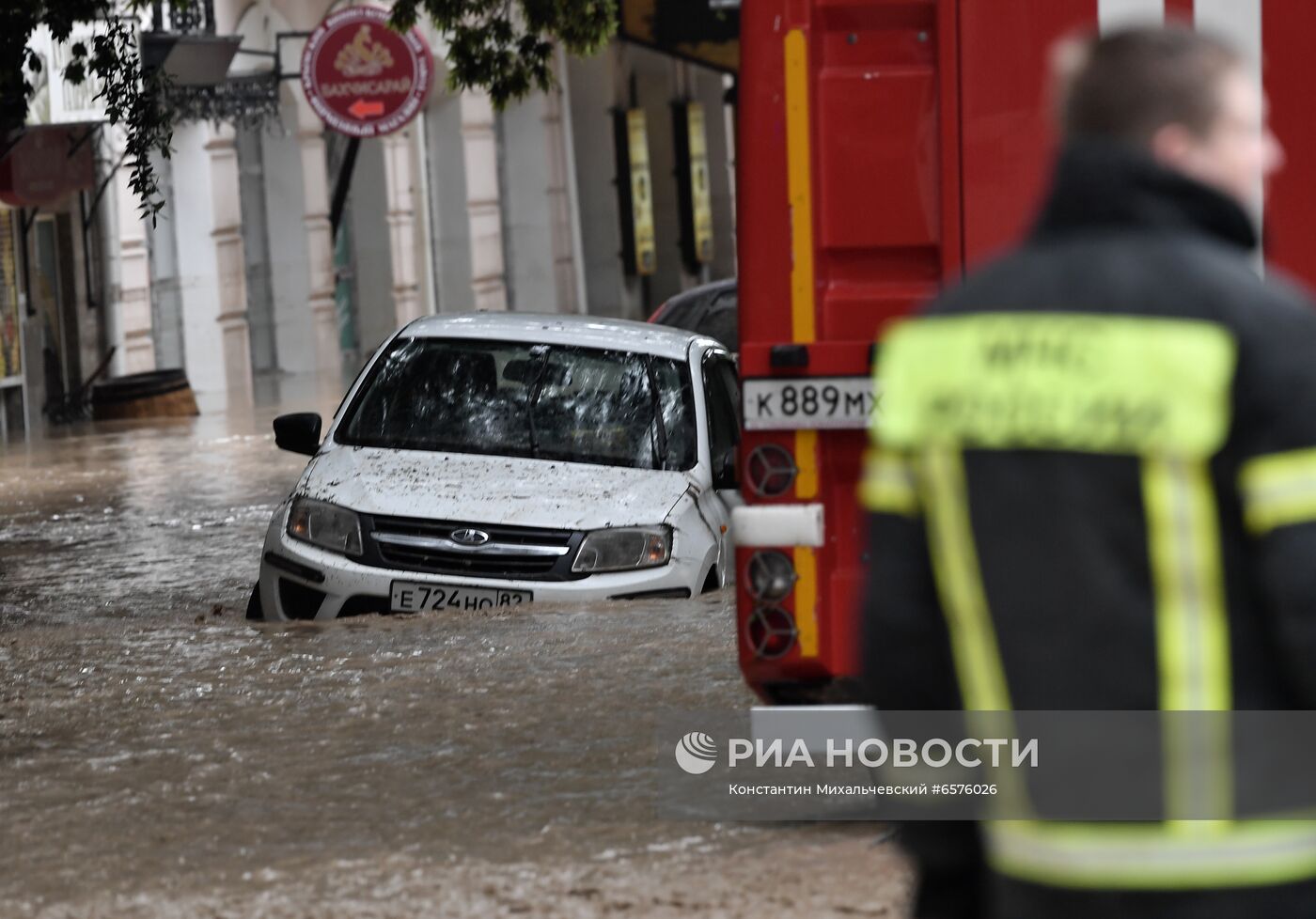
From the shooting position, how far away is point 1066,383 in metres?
2.48

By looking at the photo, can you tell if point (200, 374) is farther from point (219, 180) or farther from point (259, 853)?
point (259, 853)

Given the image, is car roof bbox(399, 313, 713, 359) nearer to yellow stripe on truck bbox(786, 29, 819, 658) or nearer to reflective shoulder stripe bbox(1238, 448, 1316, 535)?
yellow stripe on truck bbox(786, 29, 819, 658)

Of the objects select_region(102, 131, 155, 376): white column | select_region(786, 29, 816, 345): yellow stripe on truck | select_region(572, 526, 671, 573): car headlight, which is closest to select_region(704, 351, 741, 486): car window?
select_region(572, 526, 671, 573): car headlight

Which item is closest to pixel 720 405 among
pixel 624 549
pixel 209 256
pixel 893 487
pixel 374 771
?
pixel 624 549

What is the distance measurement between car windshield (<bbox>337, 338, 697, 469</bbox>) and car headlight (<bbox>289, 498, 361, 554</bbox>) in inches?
20.6

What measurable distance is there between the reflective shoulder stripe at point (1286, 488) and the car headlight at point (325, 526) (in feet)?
23.9

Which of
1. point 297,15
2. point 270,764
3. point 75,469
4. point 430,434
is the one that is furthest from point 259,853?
point 297,15

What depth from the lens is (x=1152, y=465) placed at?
2.44 meters

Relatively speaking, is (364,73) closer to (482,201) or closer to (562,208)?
(482,201)

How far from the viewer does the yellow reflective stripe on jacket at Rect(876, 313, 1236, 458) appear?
7.98ft

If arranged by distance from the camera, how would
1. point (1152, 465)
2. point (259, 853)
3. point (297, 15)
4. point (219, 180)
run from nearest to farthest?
point (1152, 465)
point (259, 853)
point (219, 180)
point (297, 15)

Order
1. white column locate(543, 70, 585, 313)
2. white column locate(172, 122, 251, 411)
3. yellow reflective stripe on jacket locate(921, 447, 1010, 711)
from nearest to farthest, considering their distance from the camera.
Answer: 1. yellow reflective stripe on jacket locate(921, 447, 1010, 711)
2. white column locate(172, 122, 251, 411)
3. white column locate(543, 70, 585, 313)

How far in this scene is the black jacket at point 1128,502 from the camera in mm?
2430

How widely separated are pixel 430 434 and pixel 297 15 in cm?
2294
